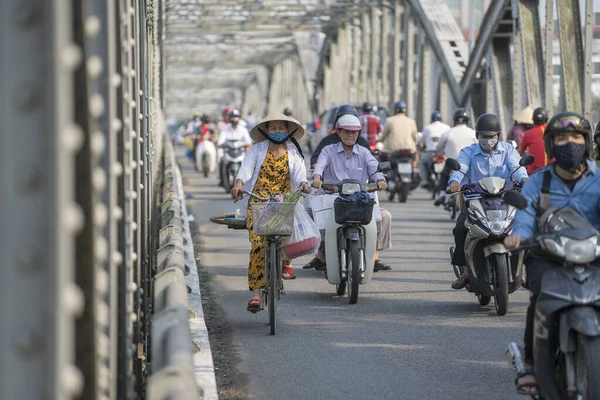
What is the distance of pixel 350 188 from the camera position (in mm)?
10188

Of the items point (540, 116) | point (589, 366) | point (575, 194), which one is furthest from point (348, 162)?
point (589, 366)

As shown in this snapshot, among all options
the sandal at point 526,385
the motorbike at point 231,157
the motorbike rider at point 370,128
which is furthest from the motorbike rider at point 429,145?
the sandal at point 526,385

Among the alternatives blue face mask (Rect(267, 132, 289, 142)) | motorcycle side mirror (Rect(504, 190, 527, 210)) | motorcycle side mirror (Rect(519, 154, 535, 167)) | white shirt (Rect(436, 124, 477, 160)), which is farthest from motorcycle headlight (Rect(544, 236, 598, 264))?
white shirt (Rect(436, 124, 477, 160))

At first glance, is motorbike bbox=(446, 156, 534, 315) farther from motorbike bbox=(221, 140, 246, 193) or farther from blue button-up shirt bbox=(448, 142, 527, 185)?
motorbike bbox=(221, 140, 246, 193)

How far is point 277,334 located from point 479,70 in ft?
56.3

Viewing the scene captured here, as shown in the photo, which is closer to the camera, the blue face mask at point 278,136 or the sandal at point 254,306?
the sandal at point 254,306

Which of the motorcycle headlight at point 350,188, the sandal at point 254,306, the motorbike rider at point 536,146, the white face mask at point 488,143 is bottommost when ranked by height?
the sandal at point 254,306

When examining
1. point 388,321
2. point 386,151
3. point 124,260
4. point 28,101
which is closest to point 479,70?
point 386,151

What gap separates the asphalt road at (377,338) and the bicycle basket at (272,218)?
0.70 meters

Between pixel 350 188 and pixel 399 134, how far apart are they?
11.0 metres

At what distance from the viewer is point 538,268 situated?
5.91 meters

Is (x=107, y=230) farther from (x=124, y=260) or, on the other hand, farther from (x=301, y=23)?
(x=301, y=23)

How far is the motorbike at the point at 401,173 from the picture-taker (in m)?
21.2

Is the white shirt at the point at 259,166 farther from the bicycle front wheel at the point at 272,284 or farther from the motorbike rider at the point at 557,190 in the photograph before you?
the motorbike rider at the point at 557,190
